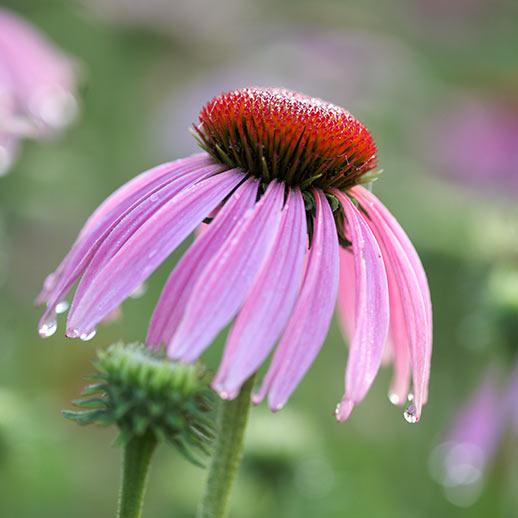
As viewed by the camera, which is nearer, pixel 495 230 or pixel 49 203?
pixel 495 230

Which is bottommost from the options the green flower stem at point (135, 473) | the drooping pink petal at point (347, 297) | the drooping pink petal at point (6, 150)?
the green flower stem at point (135, 473)

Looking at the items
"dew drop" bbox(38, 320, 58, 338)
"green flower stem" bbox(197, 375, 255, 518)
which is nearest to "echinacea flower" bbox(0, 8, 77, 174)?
"dew drop" bbox(38, 320, 58, 338)

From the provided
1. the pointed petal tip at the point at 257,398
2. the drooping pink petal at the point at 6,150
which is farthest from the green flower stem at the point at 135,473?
the drooping pink petal at the point at 6,150

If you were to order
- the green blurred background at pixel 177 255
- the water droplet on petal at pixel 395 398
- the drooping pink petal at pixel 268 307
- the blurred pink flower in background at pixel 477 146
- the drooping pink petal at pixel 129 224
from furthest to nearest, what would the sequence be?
1. the blurred pink flower in background at pixel 477 146
2. the green blurred background at pixel 177 255
3. the water droplet on petal at pixel 395 398
4. the drooping pink petal at pixel 129 224
5. the drooping pink petal at pixel 268 307

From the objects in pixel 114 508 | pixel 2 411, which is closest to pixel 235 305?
pixel 2 411

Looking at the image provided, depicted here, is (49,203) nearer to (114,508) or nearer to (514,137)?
(114,508)

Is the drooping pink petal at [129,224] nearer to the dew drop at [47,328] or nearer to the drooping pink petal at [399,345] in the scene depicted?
the dew drop at [47,328]
